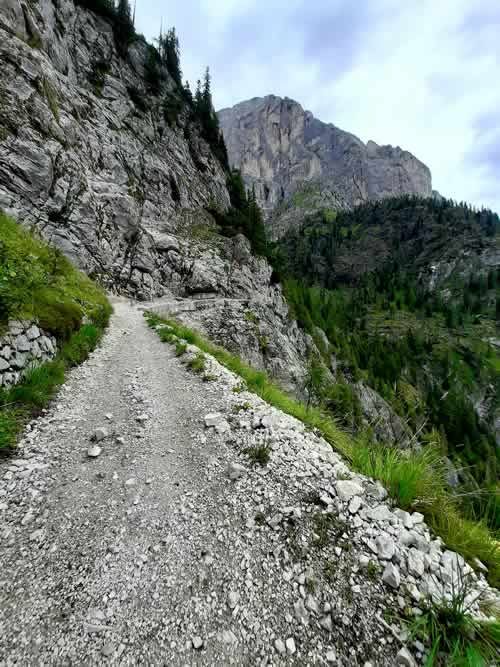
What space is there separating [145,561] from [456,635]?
3.14 m

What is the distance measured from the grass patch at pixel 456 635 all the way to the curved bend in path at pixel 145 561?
0.35 meters

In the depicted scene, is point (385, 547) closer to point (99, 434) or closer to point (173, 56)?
point (99, 434)

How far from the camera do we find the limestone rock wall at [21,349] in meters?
5.38

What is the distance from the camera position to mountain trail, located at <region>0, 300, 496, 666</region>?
2371 mm

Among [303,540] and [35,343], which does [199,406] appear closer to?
[303,540]

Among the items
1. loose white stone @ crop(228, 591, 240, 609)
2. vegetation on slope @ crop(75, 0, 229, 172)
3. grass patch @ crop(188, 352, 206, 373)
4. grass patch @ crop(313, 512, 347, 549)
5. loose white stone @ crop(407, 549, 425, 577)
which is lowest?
loose white stone @ crop(228, 591, 240, 609)

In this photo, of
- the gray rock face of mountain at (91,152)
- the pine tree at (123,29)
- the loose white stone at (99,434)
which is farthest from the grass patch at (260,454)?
the pine tree at (123,29)

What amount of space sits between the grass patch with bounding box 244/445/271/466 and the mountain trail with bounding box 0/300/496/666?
0.09 metres

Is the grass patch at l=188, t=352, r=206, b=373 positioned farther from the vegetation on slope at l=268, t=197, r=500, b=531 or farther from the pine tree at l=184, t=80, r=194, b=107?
the pine tree at l=184, t=80, r=194, b=107

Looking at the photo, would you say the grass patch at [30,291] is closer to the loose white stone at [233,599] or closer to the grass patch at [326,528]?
the loose white stone at [233,599]

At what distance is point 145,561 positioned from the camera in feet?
10.0

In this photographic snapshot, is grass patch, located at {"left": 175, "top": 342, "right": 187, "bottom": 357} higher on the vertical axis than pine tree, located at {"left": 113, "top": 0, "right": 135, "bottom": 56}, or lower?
lower

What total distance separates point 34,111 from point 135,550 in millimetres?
38143

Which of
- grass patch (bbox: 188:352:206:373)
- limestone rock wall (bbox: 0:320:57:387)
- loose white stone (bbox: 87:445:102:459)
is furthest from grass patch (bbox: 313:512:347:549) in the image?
limestone rock wall (bbox: 0:320:57:387)
